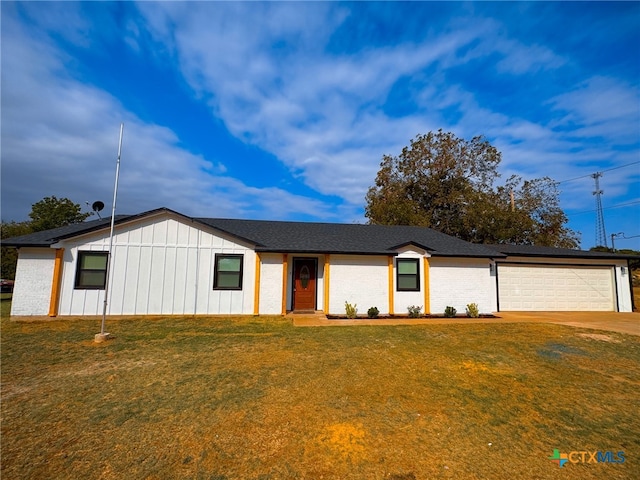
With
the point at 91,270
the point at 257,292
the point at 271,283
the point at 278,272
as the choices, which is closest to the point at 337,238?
the point at 278,272

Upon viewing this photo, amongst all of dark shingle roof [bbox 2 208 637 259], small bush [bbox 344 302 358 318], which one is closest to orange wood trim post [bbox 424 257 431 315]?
dark shingle roof [bbox 2 208 637 259]

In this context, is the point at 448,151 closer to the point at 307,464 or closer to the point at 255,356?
the point at 255,356

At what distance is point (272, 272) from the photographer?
13.5 metres

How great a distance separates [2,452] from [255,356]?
14.9 feet

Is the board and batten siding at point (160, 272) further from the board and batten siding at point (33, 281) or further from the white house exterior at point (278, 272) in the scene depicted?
the board and batten siding at point (33, 281)

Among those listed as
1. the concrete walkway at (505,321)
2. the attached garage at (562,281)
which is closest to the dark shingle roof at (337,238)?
the attached garage at (562,281)

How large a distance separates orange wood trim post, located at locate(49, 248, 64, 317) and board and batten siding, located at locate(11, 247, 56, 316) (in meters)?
0.19

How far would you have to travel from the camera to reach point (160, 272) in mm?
12641

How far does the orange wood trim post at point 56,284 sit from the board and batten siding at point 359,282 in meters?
11.0

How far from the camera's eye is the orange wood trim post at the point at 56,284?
1184 cm

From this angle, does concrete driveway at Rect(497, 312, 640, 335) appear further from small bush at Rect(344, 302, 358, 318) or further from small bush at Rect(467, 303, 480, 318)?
small bush at Rect(344, 302, 358, 318)

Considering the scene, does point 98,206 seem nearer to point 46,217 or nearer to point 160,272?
point 160,272

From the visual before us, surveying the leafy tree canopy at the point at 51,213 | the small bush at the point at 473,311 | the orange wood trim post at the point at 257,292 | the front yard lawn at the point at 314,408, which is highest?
the leafy tree canopy at the point at 51,213

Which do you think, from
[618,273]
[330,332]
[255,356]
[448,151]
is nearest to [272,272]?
[330,332]
